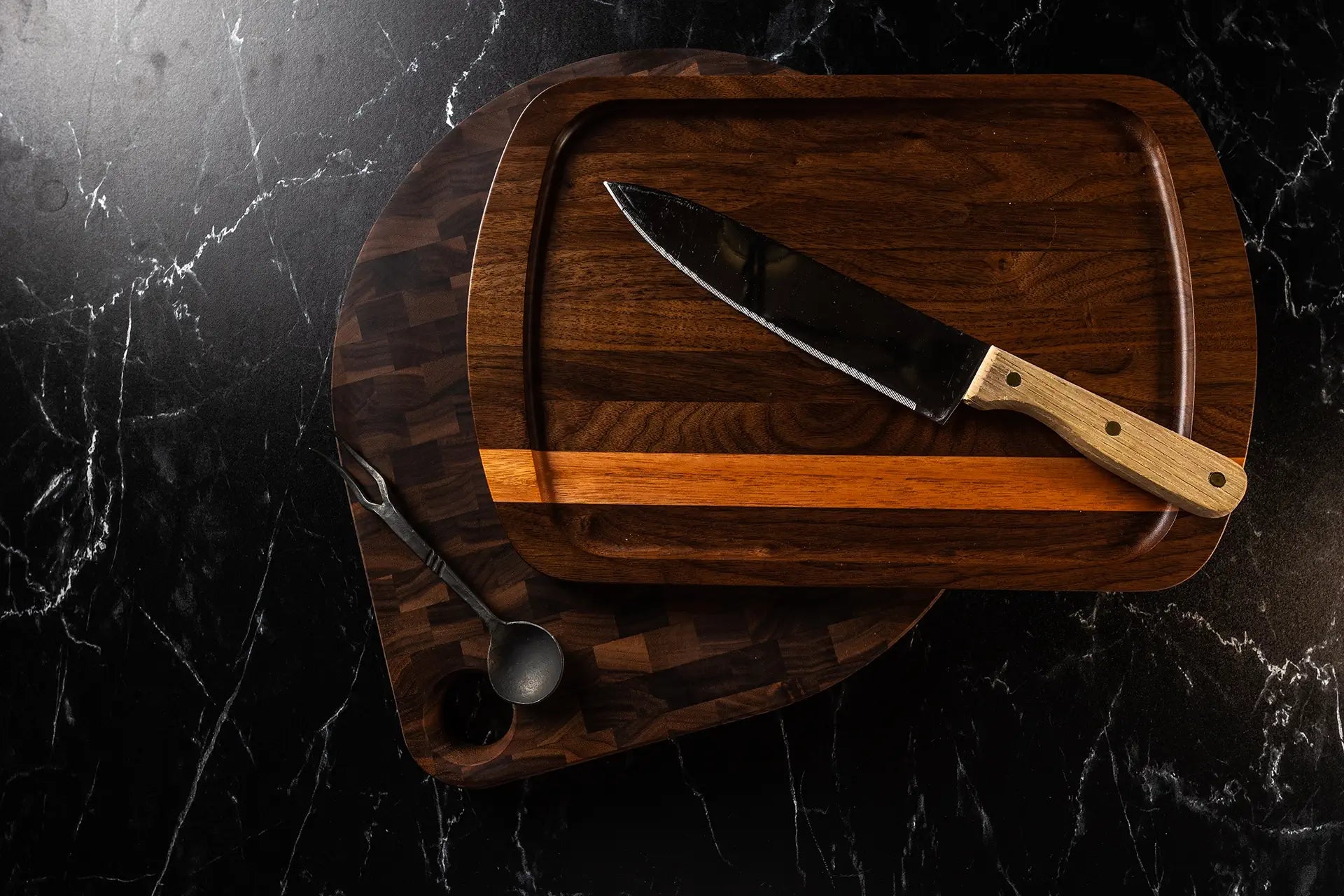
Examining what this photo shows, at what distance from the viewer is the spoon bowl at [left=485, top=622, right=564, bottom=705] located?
2.69 ft

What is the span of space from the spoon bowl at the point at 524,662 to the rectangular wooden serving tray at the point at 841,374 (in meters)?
0.09

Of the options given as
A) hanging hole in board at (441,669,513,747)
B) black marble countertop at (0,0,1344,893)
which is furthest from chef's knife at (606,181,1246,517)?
hanging hole in board at (441,669,513,747)

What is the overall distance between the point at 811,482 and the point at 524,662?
1.04 feet

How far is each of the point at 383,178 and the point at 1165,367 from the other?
867 mm

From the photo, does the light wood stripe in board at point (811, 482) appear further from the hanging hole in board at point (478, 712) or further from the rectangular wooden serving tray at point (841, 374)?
the hanging hole in board at point (478, 712)

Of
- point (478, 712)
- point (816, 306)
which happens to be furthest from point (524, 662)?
point (816, 306)

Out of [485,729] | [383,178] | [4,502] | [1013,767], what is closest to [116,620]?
[4,502]

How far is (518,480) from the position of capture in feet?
2.49

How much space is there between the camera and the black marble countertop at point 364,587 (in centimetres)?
97

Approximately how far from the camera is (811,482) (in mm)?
758

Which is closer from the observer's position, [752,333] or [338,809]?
[752,333]

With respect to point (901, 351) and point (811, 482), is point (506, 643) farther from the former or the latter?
point (901, 351)

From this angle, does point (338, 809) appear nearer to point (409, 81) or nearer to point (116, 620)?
point (116, 620)

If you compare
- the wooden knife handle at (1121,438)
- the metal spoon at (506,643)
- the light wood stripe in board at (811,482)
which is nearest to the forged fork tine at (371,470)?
the metal spoon at (506,643)
